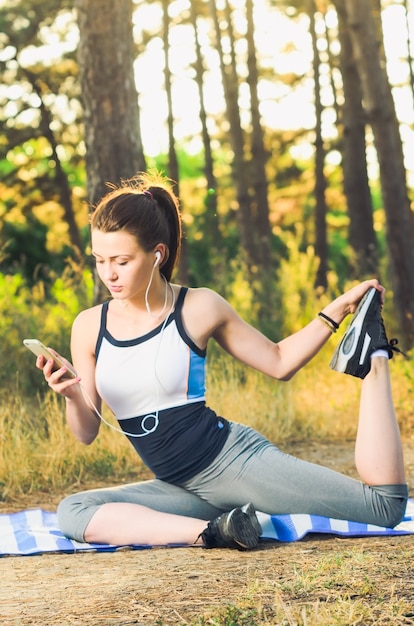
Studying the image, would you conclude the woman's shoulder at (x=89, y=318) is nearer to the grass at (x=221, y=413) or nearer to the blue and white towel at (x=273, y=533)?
the blue and white towel at (x=273, y=533)

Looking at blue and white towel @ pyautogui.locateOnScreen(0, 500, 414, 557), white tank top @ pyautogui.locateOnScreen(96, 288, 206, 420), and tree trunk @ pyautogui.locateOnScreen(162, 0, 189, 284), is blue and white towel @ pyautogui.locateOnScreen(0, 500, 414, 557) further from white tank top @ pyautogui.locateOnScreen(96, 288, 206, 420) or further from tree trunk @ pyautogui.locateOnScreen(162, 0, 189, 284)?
tree trunk @ pyautogui.locateOnScreen(162, 0, 189, 284)

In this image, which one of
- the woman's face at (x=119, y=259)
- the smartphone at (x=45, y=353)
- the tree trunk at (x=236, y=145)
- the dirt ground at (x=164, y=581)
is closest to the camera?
the dirt ground at (x=164, y=581)

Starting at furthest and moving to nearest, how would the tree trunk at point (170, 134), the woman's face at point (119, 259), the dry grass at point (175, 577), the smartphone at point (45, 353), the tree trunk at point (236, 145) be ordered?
1. the tree trunk at point (236, 145)
2. the tree trunk at point (170, 134)
3. the woman's face at point (119, 259)
4. the smartphone at point (45, 353)
5. the dry grass at point (175, 577)

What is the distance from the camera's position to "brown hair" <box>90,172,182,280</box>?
461 cm

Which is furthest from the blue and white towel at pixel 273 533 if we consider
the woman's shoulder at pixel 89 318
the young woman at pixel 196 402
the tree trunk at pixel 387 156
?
the tree trunk at pixel 387 156

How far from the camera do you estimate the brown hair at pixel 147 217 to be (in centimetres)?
461

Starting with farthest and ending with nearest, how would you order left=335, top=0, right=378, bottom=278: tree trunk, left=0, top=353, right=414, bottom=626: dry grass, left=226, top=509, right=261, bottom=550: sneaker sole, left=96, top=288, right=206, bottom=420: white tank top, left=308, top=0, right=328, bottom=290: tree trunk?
left=308, top=0, right=328, bottom=290: tree trunk, left=335, top=0, right=378, bottom=278: tree trunk, left=96, top=288, right=206, bottom=420: white tank top, left=226, top=509, right=261, bottom=550: sneaker sole, left=0, top=353, right=414, bottom=626: dry grass

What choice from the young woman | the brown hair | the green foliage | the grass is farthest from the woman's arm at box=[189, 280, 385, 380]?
the green foliage

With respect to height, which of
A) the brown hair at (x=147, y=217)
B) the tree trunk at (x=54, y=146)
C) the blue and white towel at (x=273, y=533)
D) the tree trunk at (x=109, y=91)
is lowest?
the blue and white towel at (x=273, y=533)

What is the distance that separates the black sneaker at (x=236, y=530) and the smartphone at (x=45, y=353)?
85 cm

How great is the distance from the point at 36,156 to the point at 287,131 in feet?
21.9

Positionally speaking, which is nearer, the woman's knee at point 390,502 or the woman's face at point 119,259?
the woman's face at point 119,259

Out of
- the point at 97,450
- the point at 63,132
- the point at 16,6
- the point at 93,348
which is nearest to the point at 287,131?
the point at 63,132

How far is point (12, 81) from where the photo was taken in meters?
24.8
